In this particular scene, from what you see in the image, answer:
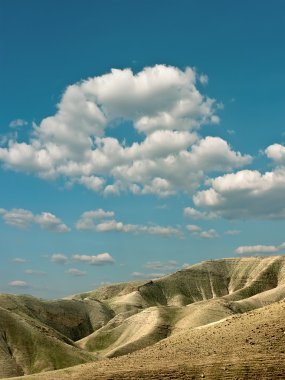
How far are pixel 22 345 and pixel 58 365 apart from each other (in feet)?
54.6

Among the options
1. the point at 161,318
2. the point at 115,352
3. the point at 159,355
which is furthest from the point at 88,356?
the point at 159,355

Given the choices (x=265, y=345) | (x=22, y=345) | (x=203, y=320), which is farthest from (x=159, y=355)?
(x=203, y=320)

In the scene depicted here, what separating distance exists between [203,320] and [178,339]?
351ft

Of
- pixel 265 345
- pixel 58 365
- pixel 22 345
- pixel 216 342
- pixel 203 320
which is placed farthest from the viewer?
pixel 203 320

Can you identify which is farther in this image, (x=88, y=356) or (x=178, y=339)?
(x=88, y=356)

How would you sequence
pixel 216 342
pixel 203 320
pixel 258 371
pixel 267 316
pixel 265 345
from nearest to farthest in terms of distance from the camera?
pixel 258 371, pixel 265 345, pixel 216 342, pixel 267 316, pixel 203 320

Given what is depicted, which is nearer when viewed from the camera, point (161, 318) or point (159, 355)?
point (159, 355)

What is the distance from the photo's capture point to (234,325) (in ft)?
260

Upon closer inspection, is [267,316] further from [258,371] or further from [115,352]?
[115,352]

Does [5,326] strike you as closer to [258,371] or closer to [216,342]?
[216,342]

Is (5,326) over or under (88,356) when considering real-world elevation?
over

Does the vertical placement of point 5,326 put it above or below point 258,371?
above

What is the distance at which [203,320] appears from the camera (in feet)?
601

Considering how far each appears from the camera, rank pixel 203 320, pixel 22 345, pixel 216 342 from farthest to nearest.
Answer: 1. pixel 203 320
2. pixel 22 345
3. pixel 216 342
